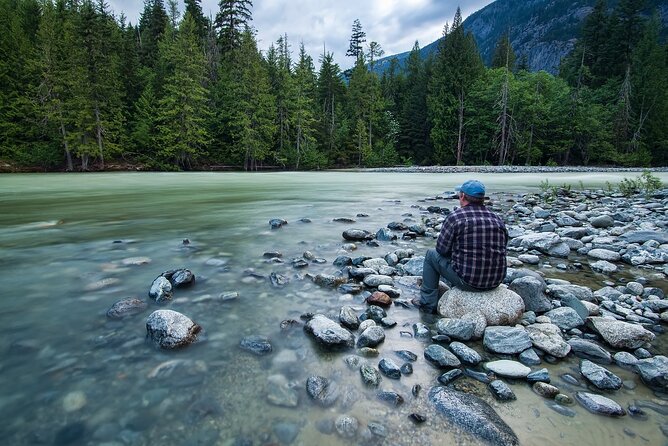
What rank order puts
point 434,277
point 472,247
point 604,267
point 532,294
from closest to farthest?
1. point 472,247
2. point 532,294
3. point 434,277
4. point 604,267

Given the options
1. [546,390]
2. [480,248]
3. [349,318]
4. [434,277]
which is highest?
[480,248]

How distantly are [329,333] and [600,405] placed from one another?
2.01 m

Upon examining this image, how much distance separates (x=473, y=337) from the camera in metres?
3.27

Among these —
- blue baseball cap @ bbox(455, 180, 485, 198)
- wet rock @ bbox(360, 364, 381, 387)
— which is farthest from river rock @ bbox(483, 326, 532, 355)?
blue baseball cap @ bbox(455, 180, 485, 198)

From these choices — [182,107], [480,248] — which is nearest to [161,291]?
[480,248]

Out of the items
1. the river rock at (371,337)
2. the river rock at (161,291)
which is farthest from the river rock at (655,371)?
the river rock at (161,291)

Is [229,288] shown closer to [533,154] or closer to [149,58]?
[533,154]

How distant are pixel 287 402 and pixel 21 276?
4.64m

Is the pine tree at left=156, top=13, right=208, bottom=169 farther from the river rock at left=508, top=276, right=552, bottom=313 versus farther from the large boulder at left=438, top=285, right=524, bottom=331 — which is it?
the river rock at left=508, top=276, right=552, bottom=313

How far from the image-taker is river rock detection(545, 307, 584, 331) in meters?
3.43

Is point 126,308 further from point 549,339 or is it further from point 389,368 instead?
point 549,339

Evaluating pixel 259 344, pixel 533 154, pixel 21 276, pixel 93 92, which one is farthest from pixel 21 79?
pixel 533 154

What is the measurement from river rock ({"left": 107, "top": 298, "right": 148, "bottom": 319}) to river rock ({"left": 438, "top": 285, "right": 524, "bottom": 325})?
10.6 ft

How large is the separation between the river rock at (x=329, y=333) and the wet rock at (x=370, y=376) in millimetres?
406
